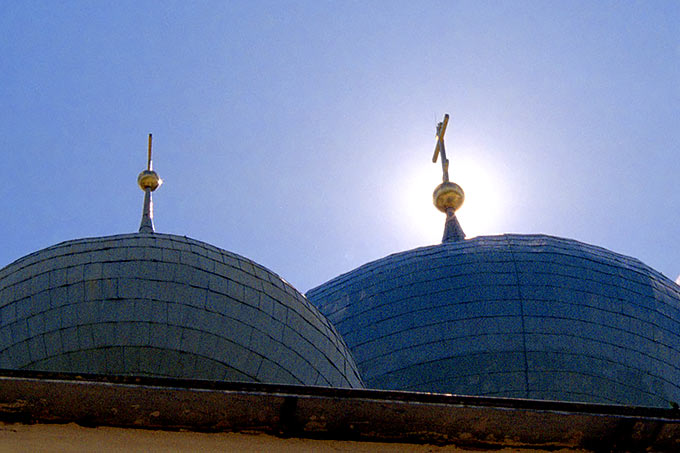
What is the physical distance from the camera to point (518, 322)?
58.9 feet

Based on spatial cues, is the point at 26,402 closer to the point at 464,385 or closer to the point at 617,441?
the point at 617,441

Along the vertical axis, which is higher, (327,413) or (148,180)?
(148,180)

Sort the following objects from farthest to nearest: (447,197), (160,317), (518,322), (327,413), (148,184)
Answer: (447,197)
(148,184)
(518,322)
(160,317)
(327,413)

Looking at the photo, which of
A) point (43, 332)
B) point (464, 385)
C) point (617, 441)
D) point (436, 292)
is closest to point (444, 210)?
point (436, 292)

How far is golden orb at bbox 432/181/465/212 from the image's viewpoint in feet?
79.5

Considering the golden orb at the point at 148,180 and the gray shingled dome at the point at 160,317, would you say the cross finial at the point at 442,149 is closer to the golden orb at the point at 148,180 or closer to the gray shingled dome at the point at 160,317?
the golden orb at the point at 148,180

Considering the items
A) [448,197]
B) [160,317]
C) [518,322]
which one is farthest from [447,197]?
[160,317]

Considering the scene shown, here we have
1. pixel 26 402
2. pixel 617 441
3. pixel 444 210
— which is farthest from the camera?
pixel 444 210

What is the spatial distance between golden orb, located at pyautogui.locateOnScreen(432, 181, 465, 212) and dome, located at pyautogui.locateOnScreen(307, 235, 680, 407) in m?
4.09

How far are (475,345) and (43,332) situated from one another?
7.05 meters

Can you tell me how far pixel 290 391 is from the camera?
7.38 meters

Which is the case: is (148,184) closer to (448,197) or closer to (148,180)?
(148,180)

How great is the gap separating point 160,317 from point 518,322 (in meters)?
6.87

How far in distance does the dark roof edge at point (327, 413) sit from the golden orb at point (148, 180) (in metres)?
12.1
